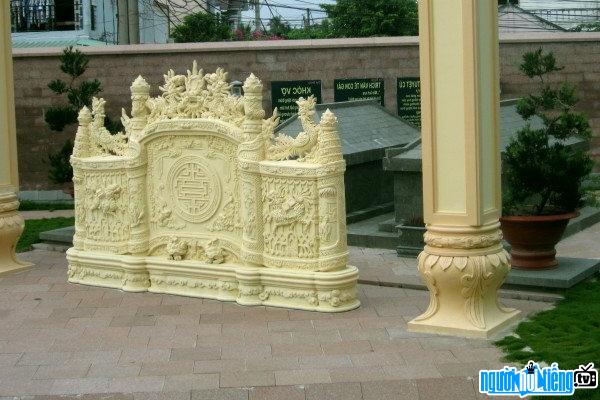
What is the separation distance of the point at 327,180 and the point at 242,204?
2.93 ft

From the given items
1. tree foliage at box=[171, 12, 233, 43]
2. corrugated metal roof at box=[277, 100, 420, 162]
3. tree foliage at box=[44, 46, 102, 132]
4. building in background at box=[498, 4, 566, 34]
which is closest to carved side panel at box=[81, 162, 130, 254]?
tree foliage at box=[44, 46, 102, 132]

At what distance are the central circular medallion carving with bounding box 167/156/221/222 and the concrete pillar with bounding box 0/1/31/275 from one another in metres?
2.40

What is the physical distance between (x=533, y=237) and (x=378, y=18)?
87.8ft

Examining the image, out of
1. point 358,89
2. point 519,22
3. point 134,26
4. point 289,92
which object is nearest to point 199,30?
point 519,22

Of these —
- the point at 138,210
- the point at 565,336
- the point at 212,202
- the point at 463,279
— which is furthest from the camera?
the point at 138,210

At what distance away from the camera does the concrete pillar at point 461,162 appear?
24.1 feet

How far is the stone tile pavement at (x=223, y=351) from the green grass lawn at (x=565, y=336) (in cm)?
19

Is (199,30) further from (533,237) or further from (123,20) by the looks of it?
(533,237)

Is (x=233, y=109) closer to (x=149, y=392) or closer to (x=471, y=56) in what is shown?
(x=471, y=56)

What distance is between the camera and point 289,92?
16.9 meters

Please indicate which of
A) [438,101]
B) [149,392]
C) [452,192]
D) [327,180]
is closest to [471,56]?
[438,101]

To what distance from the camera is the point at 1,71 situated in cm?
1091

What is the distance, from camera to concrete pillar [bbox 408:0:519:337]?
7.34 meters

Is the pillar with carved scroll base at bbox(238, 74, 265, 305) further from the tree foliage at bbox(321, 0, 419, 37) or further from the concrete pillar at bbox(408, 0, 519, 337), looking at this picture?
the tree foliage at bbox(321, 0, 419, 37)
